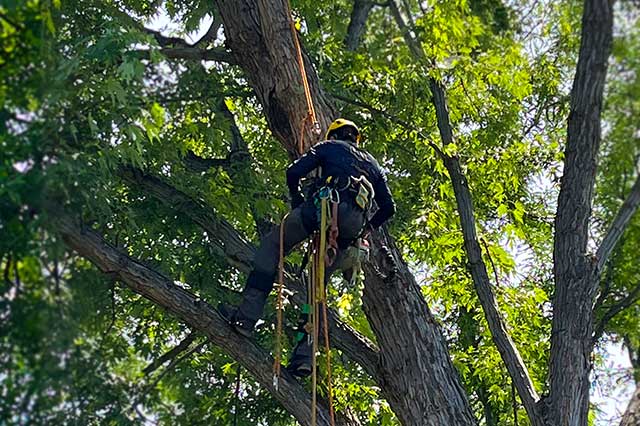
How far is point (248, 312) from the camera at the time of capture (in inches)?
256

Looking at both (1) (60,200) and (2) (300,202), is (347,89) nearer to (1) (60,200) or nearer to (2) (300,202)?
(2) (300,202)

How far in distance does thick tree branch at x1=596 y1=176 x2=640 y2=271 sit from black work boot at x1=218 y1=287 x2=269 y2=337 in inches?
77.9

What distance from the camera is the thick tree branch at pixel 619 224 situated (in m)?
5.39

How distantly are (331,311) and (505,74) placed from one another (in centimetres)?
239

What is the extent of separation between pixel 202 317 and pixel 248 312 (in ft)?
0.91

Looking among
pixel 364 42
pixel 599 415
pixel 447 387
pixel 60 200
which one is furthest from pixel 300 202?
pixel 364 42

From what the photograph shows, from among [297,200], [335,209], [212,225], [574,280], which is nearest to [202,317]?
[297,200]

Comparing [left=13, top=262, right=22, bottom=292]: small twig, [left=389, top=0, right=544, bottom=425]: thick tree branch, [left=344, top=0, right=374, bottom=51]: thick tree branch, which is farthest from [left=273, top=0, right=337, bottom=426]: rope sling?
[left=344, top=0, right=374, bottom=51]: thick tree branch

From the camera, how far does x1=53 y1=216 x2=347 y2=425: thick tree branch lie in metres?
6.16

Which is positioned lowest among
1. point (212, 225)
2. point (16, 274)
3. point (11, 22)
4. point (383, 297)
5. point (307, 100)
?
point (16, 274)

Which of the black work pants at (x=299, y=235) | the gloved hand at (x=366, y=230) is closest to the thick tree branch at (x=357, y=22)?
the gloved hand at (x=366, y=230)

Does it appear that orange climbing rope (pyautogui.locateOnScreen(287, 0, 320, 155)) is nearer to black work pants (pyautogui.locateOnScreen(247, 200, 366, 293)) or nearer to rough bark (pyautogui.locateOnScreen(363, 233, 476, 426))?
black work pants (pyautogui.locateOnScreen(247, 200, 366, 293))

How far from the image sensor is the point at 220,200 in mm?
8109

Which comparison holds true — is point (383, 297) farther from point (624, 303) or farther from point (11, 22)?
point (11, 22)
